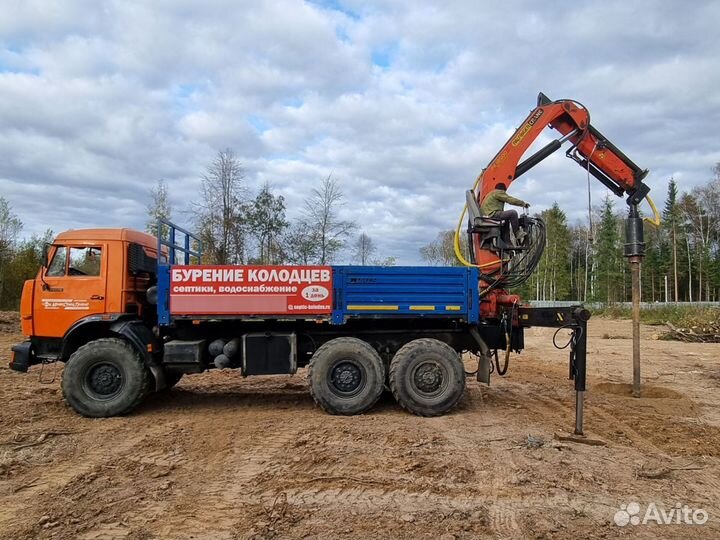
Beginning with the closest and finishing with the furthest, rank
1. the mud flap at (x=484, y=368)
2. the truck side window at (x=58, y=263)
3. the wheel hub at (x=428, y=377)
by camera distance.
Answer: the wheel hub at (x=428, y=377) → the truck side window at (x=58, y=263) → the mud flap at (x=484, y=368)

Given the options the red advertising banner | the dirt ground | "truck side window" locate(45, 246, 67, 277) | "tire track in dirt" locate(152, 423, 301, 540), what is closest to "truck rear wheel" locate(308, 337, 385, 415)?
the dirt ground

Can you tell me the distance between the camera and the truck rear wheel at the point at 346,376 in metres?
7.54

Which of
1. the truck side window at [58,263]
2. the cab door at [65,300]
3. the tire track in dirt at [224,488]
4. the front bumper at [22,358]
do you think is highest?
the truck side window at [58,263]

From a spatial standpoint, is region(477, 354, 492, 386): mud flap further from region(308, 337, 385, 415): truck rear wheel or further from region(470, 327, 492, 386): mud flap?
region(308, 337, 385, 415): truck rear wheel

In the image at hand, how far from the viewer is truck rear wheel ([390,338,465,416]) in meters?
7.57

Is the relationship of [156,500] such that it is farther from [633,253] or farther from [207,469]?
[633,253]

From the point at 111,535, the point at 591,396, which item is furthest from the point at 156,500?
the point at 591,396

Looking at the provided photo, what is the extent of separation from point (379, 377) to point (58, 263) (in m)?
5.01

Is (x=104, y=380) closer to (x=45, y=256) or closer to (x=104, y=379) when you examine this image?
(x=104, y=379)

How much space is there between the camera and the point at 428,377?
7.62 meters

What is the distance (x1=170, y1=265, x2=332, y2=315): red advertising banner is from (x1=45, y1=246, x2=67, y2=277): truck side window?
1704mm

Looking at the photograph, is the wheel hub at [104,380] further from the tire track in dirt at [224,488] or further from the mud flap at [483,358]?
the mud flap at [483,358]

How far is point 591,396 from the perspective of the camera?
9.23m

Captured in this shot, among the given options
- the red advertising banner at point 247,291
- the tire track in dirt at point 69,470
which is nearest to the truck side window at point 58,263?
the red advertising banner at point 247,291
